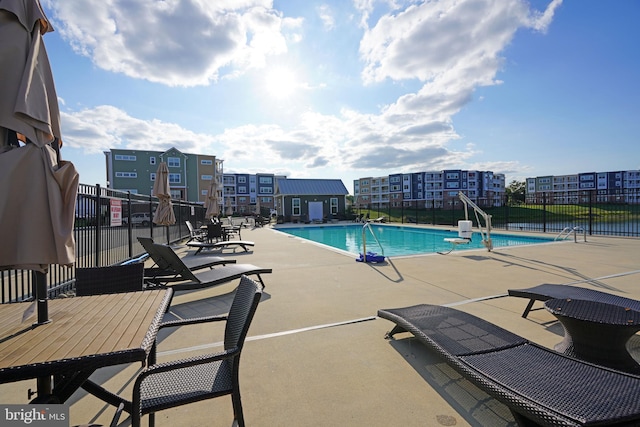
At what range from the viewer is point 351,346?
9.95 ft

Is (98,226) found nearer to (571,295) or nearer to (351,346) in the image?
(351,346)

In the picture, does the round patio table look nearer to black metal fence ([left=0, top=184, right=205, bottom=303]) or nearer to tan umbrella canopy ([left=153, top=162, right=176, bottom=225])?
black metal fence ([left=0, top=184, right=205, bottom=303])

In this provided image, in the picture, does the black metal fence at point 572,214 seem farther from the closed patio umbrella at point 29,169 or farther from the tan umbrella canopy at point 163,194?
the closed patio umbrella at point 29,169

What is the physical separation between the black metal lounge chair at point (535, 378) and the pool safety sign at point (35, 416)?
242 cm

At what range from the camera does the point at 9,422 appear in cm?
155

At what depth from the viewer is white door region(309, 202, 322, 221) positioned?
96.3 ft

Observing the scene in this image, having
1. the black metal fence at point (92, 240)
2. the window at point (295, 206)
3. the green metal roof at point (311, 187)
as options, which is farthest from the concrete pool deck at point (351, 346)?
the green metal roof at point (311, 187)

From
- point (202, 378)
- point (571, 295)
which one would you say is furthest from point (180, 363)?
point (571, 295)

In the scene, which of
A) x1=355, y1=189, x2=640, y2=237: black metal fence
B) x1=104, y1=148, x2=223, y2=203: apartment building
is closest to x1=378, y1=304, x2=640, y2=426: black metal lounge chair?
x1=355, y1=189, x2=640, y2=237: black metal fence

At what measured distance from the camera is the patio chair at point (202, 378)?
1.48 meters

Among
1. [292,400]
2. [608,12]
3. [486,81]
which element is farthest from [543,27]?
[292,400]

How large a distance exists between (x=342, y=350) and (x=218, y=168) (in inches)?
2092

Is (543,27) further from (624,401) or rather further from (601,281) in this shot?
(624,401)

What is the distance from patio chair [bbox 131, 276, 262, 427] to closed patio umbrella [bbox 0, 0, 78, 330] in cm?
86
